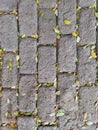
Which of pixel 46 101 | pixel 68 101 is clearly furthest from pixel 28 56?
pixel 68 101

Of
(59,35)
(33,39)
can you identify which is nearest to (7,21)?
(33,39)

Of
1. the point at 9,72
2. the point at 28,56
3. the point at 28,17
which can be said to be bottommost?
the point at 9,72

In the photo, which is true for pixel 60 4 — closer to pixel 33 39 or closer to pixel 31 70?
pixel 33 39

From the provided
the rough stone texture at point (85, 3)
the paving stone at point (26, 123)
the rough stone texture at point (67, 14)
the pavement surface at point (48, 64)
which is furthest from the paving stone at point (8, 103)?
the rough stone texture at point (85, 3)

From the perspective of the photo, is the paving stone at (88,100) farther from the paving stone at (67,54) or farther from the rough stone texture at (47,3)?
the rough stone texture at (47,3)

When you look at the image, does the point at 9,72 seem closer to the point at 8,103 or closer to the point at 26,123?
the point at 8,103

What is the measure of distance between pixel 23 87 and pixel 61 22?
0.75 m

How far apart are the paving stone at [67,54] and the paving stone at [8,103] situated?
0.55 metres

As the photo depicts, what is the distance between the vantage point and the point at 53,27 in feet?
10.9

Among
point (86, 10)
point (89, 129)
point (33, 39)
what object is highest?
point (86, 10)

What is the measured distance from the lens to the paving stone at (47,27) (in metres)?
3.33

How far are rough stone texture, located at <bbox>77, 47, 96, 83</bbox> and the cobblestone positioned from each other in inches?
30.5

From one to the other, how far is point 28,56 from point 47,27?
344 millimetres

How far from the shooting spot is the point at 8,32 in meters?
3.36
